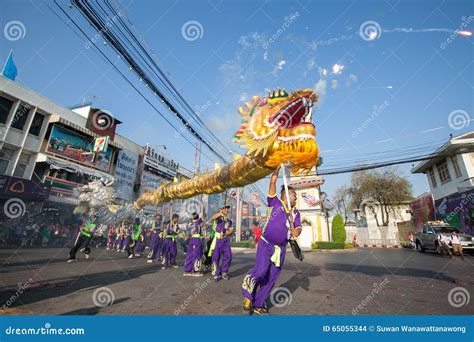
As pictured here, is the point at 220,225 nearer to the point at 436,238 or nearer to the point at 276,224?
the point at 276,224

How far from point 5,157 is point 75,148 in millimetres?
5634

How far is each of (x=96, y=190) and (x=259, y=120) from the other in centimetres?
1251

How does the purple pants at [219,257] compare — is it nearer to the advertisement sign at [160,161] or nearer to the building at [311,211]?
the building at [311,211]

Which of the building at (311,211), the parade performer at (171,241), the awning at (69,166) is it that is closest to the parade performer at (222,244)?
the parade performer at (171,241)

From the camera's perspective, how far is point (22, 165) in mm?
16438

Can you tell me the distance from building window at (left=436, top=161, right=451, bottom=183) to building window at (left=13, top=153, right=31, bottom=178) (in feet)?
111

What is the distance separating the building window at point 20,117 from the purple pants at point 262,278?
18.8 meters

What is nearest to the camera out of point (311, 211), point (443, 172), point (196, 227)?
point (196, 227)

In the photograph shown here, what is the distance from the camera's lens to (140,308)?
3488 mm

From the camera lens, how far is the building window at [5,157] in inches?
565

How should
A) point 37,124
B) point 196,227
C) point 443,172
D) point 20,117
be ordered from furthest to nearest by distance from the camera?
point 443,172 < point 37,124 < point 20,117 < point 196,227

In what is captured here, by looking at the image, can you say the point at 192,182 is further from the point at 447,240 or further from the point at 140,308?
the point at 447,240

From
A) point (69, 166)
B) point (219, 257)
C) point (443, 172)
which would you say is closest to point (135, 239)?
point (219, 257)

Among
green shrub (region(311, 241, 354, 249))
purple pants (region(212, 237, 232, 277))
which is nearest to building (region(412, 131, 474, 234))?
green shrub (region(311, 241, 354, 249))
